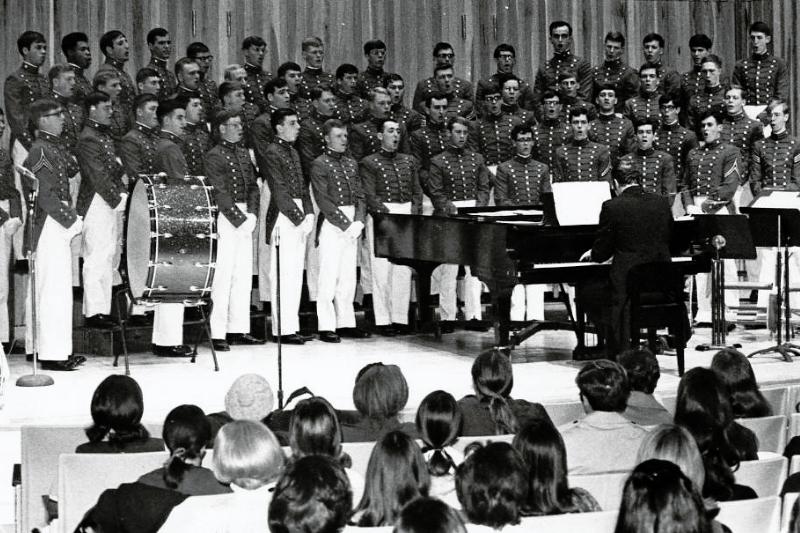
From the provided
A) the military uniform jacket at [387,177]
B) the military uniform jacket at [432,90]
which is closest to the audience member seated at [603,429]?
the military uniform jacket at [387,177]

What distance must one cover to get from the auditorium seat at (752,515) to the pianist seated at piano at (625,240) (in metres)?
4.40

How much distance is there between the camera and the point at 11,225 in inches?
331

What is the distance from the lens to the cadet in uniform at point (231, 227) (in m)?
8.94

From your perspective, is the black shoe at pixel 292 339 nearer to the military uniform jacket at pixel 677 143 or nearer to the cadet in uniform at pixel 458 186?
the cadet in uniform at pixel 458 186

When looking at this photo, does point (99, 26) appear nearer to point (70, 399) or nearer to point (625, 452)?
point (70, 399)

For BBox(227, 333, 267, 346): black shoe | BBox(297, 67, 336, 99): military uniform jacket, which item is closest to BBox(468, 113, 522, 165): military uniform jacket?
BBox(297, 67, 336, 99): military uniform jacket

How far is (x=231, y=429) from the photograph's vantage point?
3467mm

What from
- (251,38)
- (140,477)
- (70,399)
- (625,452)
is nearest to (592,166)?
(251,38)

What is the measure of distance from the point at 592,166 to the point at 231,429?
705cm

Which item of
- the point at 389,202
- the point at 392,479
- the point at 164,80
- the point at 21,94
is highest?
the point at 164,80

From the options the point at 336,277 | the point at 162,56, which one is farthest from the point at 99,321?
the point at 162,56

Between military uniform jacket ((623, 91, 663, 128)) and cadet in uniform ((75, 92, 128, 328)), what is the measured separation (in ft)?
14.7

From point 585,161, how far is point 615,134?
0.72 meters

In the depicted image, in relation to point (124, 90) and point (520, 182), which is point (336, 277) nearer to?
point (520, 182)
